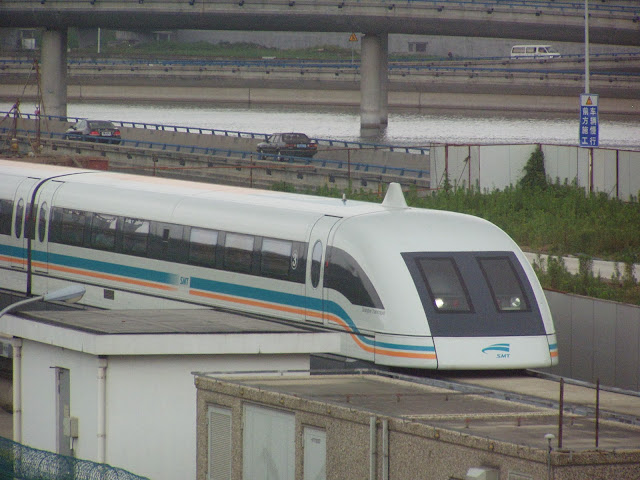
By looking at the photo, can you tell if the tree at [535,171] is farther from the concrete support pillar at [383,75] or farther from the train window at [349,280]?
the concrete support pillar at [383,75]

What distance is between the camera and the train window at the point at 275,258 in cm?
1916

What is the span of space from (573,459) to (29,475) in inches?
241

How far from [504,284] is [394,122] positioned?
9244cm

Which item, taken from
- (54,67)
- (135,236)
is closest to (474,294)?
(135,236)

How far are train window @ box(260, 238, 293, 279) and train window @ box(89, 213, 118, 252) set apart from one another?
4.21 m

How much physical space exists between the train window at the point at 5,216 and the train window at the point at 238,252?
6488 millimetres

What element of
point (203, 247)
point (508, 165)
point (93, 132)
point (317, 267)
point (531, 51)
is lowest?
point (317, 267)

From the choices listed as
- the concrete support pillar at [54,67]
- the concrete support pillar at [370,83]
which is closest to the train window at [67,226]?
the concrete support pillar at [370,83]

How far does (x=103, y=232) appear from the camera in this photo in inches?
909

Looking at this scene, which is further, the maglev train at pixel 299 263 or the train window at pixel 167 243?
the train window at pixel 167 243

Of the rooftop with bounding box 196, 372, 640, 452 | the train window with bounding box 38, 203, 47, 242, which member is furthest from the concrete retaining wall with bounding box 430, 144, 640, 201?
the rooftop with bounding box 196, 372, 640, 452

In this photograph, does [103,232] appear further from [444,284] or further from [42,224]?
[444,284]

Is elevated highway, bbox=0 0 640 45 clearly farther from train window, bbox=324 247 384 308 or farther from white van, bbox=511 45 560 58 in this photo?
train window, bbox=324 247 384 308

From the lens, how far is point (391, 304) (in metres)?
17.0
